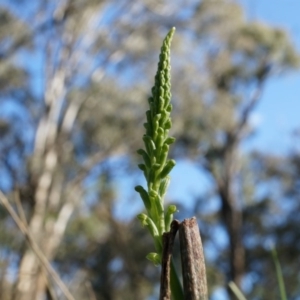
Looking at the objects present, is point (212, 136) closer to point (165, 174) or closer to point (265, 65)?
point (265, 65)

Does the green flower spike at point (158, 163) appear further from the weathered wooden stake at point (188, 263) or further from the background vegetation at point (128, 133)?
the background vegetation at point (128, 133)

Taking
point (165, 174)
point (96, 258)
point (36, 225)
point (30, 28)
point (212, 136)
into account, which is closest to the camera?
point (165, 174)

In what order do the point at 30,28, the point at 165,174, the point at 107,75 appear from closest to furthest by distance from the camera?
the point at 165,174, the point at 30,28, the point at 107,75

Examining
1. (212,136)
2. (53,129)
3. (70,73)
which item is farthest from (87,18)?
(212,136)

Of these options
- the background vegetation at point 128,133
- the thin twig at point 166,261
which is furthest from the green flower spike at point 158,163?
the background vegetation at point 128,133

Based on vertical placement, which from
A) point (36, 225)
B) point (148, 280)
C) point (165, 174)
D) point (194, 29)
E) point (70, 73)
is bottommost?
point (165, 174)

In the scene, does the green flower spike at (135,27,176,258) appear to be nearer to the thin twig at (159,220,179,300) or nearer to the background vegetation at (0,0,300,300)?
the thin twig at (159,220,179,300)
